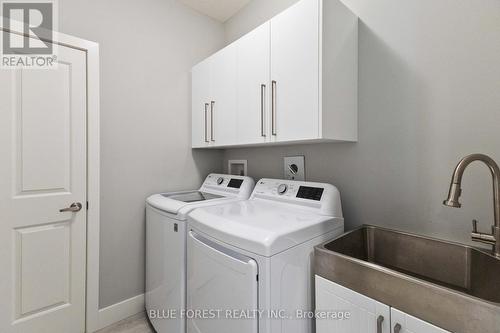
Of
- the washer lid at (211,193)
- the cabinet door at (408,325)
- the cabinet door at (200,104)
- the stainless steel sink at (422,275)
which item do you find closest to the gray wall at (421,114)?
the stainless steel sink at (422,275)

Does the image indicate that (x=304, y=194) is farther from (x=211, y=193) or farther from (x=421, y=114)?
(x=211, y=193)

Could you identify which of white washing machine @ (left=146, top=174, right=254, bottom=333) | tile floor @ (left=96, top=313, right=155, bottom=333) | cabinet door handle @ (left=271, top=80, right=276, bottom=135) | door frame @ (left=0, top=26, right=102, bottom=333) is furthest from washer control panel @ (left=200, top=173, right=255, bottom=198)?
tile floor @ (left=96, top=313, right=155, bottom=333)

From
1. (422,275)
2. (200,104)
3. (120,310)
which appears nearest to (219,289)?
(422,275)

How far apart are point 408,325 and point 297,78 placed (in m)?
1.18

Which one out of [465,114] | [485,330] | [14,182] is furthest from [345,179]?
[14,182]

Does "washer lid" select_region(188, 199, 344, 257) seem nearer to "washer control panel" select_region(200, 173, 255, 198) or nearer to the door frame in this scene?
"washer control panel" select_region(200, 173, 255, 198)

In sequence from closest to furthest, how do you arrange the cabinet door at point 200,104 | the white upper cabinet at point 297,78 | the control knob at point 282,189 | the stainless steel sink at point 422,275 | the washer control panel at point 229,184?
the stainless steel sink at point 422,275 → the white upper cabinet at point 297,78 → the control knob at point 282,189 → the washer control panel at point 229,184 → the cabinet door at point 200,104

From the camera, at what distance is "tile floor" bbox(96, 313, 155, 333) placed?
5.85ft

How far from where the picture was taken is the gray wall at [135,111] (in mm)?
1818

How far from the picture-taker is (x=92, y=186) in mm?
1752

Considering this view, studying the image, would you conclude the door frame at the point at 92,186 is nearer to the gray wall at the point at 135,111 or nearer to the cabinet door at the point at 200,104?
the gray wall at the point at 135,111

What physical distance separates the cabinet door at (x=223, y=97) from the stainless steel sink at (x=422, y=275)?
3.51ft

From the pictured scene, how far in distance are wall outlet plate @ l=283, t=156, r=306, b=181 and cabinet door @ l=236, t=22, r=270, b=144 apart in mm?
369

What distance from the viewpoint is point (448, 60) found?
44.6 inches
